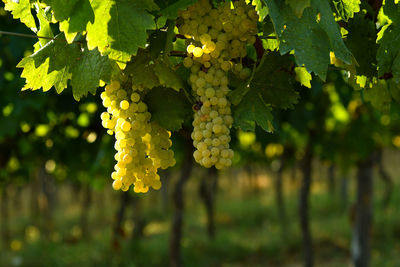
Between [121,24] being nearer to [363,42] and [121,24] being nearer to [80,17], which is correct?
[80,17]

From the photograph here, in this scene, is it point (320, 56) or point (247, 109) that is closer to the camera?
point (320, 56)

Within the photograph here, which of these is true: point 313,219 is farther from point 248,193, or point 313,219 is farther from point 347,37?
point 347,37

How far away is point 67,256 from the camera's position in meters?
12.1

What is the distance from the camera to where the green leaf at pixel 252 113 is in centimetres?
144

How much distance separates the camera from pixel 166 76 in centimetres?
135

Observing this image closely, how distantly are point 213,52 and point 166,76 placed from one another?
0.15 metres

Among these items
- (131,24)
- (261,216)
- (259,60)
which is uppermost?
(131,24)

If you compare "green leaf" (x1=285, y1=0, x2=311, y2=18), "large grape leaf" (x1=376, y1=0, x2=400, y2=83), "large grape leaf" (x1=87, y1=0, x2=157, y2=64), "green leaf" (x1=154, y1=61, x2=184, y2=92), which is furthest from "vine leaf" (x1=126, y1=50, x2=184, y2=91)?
"large grape leaf" (x1=376, y1=0, x2=400, y2=83)

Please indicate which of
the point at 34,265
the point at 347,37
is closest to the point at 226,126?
the point at 347,37

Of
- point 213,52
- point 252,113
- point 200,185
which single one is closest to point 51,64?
point 213,52

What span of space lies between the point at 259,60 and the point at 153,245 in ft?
36.3

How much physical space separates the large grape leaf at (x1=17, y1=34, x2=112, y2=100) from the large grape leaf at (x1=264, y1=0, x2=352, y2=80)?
48 centimetres

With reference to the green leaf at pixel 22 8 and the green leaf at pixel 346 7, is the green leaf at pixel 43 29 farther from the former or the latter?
the green leaf at pixel 346 7

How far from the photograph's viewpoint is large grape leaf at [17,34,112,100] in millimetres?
1332
